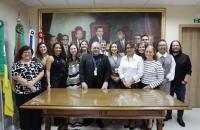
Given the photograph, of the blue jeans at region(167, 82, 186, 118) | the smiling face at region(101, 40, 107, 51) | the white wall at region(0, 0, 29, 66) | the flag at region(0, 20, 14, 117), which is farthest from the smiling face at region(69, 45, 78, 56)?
the blue jeans at region(167, 82, 186, 118)

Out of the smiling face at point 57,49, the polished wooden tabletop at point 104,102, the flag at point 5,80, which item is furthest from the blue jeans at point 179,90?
the flag at point 5,80

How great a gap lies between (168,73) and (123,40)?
4.98ft

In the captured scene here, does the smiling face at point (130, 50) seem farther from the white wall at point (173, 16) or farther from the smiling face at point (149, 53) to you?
the white wall at point (173, 16)

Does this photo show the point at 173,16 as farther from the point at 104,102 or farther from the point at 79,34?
the point at 104,102

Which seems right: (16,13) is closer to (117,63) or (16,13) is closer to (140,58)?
(117,63)

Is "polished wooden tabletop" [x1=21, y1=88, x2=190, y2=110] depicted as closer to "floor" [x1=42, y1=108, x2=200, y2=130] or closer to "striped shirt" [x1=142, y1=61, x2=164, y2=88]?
"striped shirt" [x1=142, y1=61, x2=164, y2=88]

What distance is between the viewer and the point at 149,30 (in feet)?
16.7

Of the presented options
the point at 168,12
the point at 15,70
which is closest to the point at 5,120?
the point at 15,70

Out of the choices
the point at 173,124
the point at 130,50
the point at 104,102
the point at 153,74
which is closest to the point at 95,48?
the point at 130,50

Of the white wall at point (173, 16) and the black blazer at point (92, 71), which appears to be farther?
the white wall at point (173, 16)

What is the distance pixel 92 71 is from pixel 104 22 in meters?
1.81

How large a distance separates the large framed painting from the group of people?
43.9 inches

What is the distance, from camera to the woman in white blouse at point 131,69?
142 inches

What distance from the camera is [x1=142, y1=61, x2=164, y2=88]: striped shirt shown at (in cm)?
356
